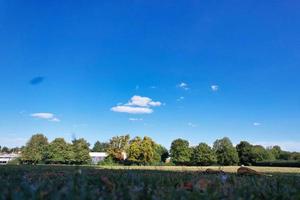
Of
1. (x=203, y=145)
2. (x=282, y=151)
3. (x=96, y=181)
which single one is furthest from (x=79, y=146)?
(x=96, y=181)

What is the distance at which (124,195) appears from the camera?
7.67 ft

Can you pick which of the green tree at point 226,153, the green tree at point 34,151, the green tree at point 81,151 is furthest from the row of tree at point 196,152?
the green tree at point 34,151

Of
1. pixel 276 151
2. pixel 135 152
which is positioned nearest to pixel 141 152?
pixel 135 152

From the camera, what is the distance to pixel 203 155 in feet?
351

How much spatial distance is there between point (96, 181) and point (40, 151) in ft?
325

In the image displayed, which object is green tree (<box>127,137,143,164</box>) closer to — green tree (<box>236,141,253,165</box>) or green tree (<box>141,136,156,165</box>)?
green tree (<box>141,136,156,165</box>)

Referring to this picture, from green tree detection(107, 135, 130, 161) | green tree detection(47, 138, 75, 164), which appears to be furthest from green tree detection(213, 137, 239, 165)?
green tree detection(47, 138, 75, 164)

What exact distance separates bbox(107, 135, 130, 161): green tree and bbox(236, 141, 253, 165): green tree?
42742 mm

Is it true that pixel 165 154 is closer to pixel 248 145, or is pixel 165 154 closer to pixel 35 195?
pixel 248 145

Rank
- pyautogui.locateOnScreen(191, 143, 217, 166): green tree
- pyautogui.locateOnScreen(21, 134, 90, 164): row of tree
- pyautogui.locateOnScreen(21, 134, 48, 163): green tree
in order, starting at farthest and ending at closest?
pyautogui.locateOnScreen(191, 143, 217, 166): green tree → pyautogui.locateOnScreen(21, 134, 48, 163): green tree → pyautogui.locateOnScreen(21, 134, 90, 164): row of tree

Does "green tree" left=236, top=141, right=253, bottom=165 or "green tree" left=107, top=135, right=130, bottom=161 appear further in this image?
"green tree" left=236, top=141, right=253, bottom=165

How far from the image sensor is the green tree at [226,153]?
107938 mm

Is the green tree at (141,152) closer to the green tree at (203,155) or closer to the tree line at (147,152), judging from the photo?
the tree line at (147,152)

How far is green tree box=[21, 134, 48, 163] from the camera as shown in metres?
92.1
